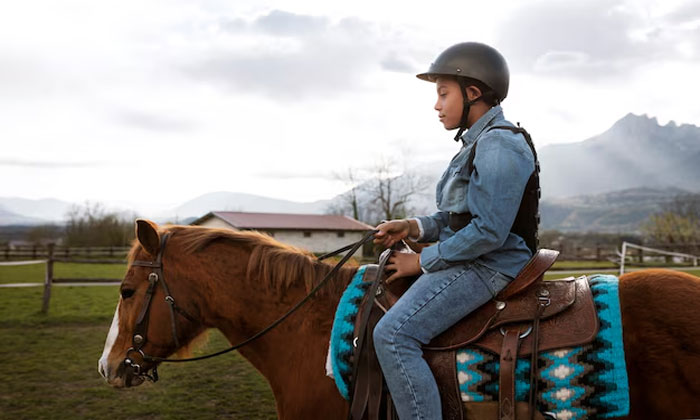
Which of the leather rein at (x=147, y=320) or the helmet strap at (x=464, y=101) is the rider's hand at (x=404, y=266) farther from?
the helmet strap at (x=464, y=101)

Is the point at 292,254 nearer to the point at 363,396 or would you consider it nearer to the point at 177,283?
the point at 177,283

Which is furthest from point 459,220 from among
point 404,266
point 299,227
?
point 299,227

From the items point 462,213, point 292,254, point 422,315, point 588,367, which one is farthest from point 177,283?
point 588,367

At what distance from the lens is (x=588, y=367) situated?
215 cm

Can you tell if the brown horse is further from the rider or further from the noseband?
the rider

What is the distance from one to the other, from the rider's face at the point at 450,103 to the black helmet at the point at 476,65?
0.07m

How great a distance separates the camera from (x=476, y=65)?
8.20ft

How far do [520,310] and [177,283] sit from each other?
1.93 m

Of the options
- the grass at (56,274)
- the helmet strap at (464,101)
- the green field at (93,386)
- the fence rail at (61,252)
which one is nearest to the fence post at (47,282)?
the green field at (93,386)

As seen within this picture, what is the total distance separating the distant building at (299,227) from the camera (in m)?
46.2

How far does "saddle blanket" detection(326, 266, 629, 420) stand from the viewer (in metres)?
2.12

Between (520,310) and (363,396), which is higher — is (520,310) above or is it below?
above

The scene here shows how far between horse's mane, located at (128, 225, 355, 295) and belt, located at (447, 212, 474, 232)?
0.71 metres

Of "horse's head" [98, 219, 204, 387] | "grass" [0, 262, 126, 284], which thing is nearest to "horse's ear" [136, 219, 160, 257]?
"horse's head" [98, 219, 204, 387]
